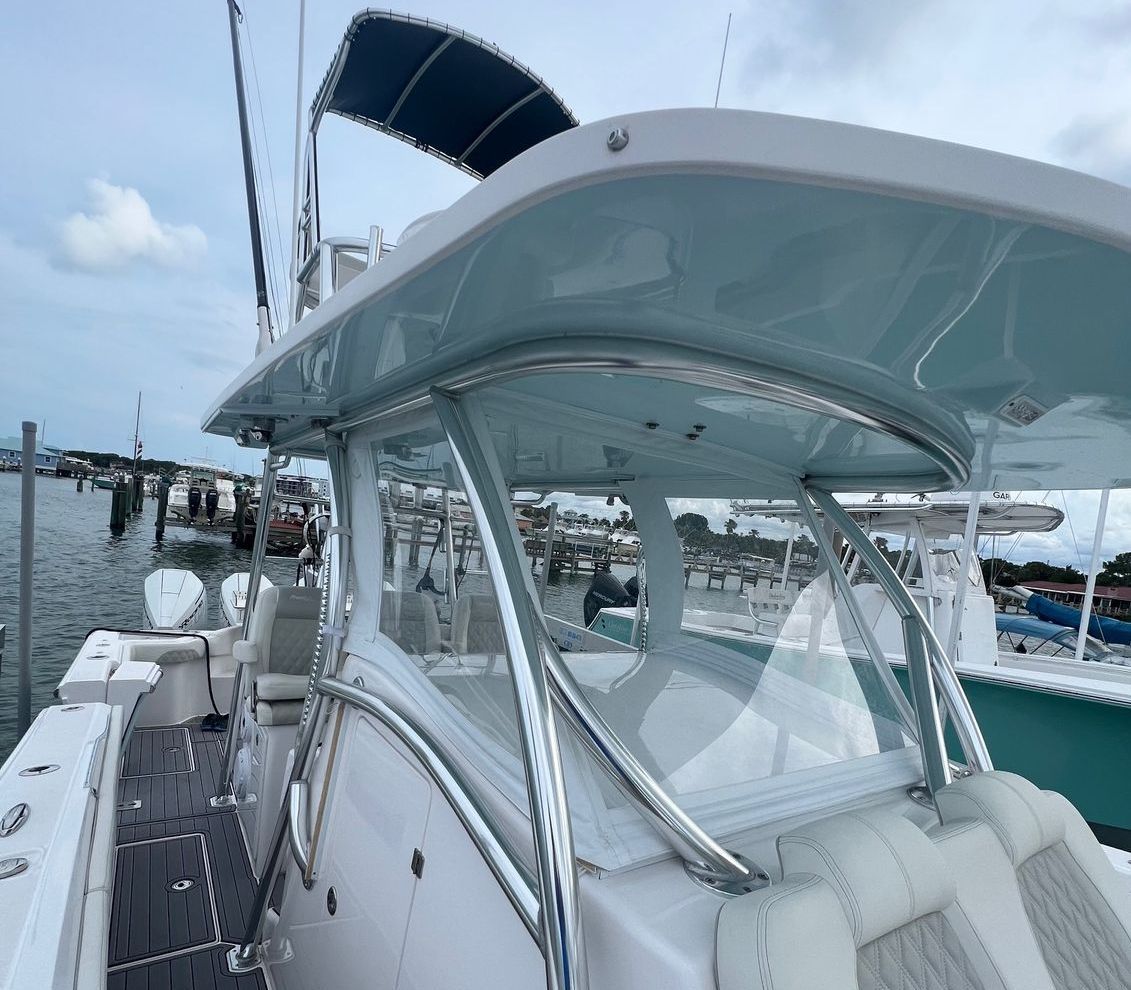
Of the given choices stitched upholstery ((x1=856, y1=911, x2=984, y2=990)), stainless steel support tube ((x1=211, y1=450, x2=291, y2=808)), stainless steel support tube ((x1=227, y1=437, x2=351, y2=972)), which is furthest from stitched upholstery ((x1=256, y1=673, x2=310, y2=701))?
stitched upholstery ((x1=856, y1=911, x2=984, y2=990))

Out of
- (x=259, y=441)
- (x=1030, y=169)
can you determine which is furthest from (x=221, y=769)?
(x=1030, y=169)

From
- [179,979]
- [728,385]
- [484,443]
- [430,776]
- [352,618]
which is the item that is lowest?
[179,979]

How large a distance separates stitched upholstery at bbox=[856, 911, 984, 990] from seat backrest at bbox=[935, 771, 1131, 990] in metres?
A: 0.33

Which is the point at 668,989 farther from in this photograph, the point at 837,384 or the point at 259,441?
the point at 259,441

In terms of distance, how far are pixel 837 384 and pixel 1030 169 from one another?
2.69 ft

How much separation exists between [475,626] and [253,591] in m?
2.46

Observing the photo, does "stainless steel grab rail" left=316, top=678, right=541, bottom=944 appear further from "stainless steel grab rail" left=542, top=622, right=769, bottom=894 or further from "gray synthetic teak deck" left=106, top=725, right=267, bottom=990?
"gray synthetic teak deck" left=106, top=725, right=267, bottom=990

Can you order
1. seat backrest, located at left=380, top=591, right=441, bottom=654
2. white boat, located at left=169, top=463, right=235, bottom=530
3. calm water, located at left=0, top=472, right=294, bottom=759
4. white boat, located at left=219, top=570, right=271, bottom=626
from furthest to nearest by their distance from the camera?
white boat, located at left=169, top=463, right=235, bottom=530, calm water, located at left=0, top=472, right=294, bottom=759, white boat, located at left=219, top=570, right=271, bottom=626, seat backrest, located at left=380, top=591, right=441, bottom=654

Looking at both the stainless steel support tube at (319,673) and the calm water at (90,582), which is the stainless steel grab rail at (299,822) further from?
the calm water at (90,582)

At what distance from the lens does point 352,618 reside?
212cm

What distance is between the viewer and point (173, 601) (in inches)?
306

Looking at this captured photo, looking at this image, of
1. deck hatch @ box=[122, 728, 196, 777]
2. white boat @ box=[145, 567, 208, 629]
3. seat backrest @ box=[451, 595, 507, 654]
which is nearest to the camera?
seat backrest @ box=[451, 595, 507, 654]

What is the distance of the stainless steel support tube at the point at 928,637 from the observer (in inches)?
Result: 79.0

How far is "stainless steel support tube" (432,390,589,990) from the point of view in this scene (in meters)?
0.96
